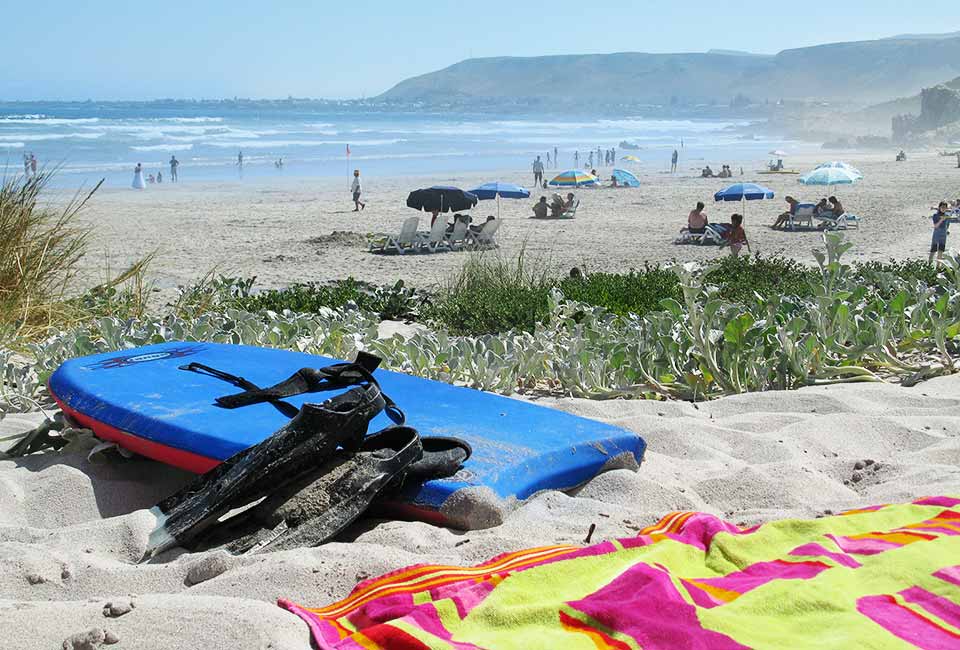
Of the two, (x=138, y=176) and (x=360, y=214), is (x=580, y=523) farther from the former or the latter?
(x=138, y=176)

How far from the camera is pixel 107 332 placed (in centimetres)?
518

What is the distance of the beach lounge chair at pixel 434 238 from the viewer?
15.9m

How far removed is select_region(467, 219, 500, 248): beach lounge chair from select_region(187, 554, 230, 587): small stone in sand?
13700mm

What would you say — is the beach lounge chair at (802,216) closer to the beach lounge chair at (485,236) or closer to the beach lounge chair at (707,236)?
the beach lounge chair at (707,236)

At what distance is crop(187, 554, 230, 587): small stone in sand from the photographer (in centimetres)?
257

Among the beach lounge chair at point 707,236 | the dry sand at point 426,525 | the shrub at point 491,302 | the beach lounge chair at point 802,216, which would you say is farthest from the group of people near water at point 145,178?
the dry sand at point 426,525

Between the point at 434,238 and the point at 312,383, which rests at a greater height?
the point at 312,383

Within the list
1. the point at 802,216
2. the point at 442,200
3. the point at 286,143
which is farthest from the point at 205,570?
the point at 286,143

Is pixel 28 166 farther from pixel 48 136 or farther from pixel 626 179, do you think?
pixel 48 136

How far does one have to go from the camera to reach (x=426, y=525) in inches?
114

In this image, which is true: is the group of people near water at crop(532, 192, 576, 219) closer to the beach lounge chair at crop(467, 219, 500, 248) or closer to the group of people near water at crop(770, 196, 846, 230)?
the group of people near water at crop(770, 196, 846, 230)

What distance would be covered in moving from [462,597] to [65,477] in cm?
197

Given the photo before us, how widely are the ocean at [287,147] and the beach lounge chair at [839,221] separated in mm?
16820

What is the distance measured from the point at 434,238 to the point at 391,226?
3698 millimetres
